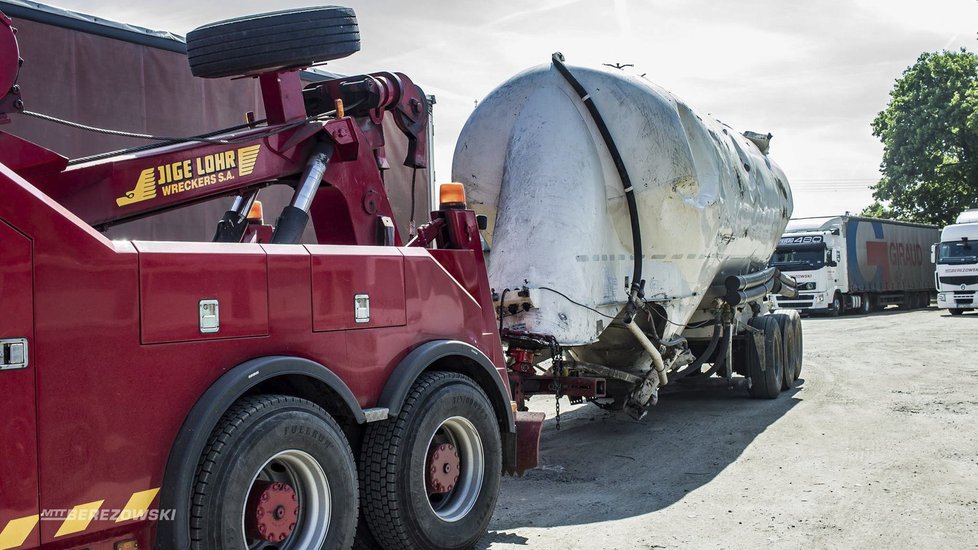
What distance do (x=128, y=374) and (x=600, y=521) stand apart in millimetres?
3566

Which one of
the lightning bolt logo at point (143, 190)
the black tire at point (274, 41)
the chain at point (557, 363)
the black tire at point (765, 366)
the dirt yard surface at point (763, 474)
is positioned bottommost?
the dirt yard surface at point (763, 474)

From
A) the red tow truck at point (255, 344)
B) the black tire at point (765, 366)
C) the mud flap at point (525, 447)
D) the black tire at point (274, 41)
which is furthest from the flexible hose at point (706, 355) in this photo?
the black tire at point (274, 41)

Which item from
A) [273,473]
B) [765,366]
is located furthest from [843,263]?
[273,473]

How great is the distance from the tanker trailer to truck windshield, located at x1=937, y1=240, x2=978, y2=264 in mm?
22922

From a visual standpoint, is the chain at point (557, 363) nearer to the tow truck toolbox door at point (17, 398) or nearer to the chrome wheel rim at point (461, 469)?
the chrome wheel rim at point (461, 469)

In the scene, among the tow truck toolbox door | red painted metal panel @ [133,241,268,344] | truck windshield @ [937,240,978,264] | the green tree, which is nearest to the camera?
the tow truck toolbox door

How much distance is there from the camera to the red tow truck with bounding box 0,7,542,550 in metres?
3.12

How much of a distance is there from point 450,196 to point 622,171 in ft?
10.5

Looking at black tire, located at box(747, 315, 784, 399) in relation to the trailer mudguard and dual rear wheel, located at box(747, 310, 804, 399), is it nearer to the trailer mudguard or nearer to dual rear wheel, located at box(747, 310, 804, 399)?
dual rear wheel, located at box(747, 310, 804, 399)

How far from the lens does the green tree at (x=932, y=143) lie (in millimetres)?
45719

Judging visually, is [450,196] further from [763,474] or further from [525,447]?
[763,474]

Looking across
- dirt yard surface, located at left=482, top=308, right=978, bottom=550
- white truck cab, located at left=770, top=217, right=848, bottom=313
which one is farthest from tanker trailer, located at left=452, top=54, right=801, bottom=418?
white truck cab, located at left=770, top=217, right=848, bottom=313

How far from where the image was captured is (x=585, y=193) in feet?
26.9

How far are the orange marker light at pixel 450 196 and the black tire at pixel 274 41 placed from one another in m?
1.09
